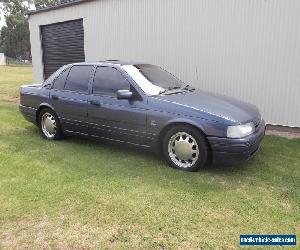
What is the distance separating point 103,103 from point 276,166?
3035mm

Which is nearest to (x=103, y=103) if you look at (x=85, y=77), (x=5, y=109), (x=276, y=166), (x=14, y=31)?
(x=85, y=77)

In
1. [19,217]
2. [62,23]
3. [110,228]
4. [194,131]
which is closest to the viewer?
[110,228]

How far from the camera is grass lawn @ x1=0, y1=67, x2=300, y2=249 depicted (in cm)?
344

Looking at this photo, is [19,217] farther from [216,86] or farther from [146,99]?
[216,86]

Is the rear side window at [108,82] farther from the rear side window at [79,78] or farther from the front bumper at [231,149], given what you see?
the front bumper at [231,149]

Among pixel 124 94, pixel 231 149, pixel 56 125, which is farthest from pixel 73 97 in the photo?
pixel 231 149

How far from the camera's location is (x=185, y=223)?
366cm

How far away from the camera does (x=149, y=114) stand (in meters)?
5.27

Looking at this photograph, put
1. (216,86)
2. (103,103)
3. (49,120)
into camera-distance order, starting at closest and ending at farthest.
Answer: (103,103) → (49,120) → (216,86)

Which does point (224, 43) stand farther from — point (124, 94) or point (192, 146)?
point (192, 146)

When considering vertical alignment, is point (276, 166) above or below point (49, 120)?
below

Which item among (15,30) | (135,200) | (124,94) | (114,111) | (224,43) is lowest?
(135,200)

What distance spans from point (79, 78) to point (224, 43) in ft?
12.3

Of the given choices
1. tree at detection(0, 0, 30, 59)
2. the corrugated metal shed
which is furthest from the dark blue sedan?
tree at detection(0, 0, 30, 59)
